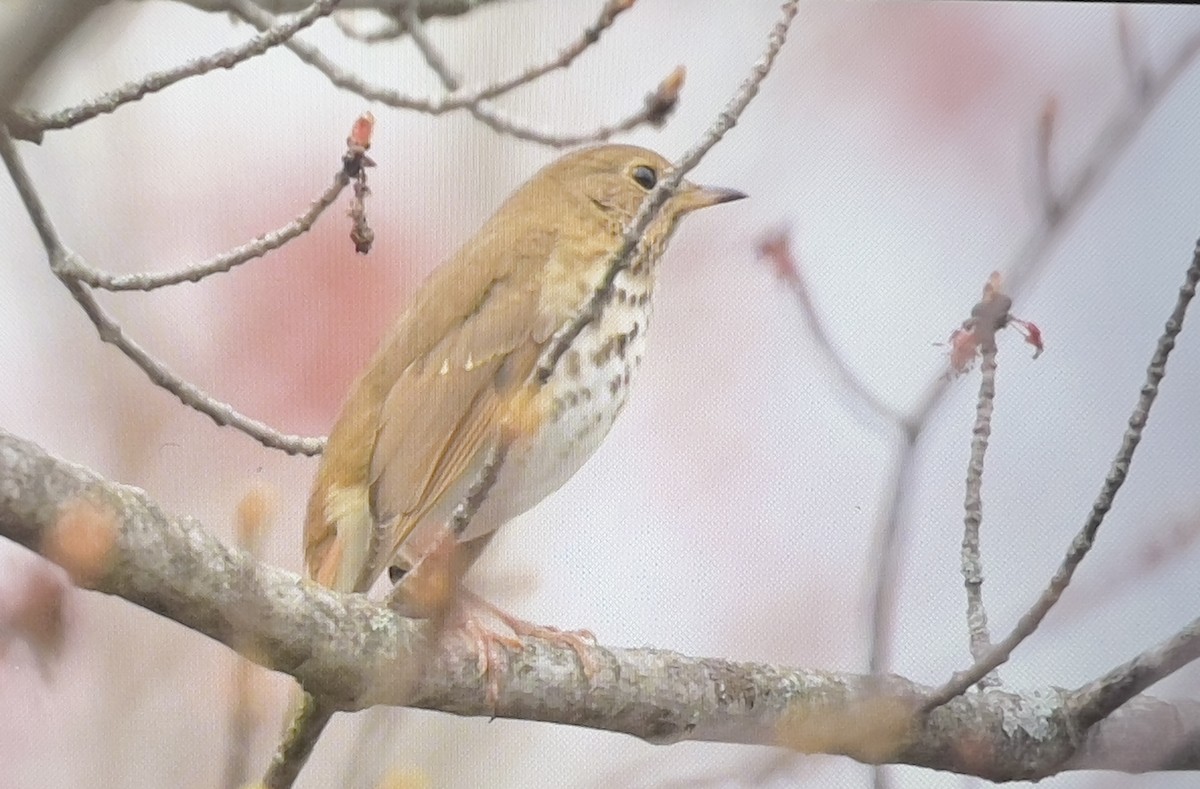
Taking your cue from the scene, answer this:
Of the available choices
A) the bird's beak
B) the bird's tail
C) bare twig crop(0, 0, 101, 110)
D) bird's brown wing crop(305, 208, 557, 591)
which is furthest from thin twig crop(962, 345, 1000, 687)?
bare twig crop(0, 0, 101, 110)

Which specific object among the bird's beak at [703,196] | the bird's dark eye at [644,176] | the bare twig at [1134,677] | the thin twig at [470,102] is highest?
the thin twig at [470,102]

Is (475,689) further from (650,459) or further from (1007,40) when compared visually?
(1007,40)

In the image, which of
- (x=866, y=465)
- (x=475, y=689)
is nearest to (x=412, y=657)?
(x=475, y=689)

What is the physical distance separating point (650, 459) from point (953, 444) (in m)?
0.25

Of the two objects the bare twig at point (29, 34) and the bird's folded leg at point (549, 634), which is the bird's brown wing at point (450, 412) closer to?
the bird's folded leg at point (549, 634)

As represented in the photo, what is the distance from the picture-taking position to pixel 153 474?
3.33 ft

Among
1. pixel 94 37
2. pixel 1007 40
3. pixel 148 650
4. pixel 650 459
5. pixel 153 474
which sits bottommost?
pixel 148 650

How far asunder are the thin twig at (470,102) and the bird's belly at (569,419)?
0.16 meters

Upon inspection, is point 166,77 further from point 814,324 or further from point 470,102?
point 814,324

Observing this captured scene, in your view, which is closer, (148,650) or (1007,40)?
(148,650)

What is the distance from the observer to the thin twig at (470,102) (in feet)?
3.61

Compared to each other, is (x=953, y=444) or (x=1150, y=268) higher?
(x=1150, y=268)

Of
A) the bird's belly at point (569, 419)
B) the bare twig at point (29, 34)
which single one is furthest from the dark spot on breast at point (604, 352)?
the bare twig at point (29, 34)

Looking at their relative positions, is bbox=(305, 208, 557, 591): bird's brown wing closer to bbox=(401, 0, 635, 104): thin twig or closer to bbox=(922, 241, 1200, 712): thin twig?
bbox=(401, 0, 635, 104): thin twig
